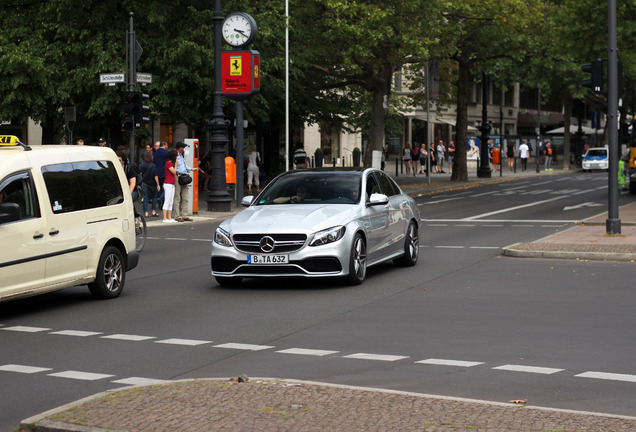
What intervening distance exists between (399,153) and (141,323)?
6929 centimetres

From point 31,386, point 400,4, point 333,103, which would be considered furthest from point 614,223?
point 333,103

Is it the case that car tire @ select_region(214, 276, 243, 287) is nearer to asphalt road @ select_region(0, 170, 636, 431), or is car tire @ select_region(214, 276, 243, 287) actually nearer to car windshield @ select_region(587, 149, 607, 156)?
asphalt road @ select_region(0, 170, 636, 431)

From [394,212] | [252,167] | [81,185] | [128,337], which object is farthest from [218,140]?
[128,337]

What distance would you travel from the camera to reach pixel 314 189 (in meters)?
14.3

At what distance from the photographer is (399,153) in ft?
260

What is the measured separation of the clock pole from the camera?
28.8 metres

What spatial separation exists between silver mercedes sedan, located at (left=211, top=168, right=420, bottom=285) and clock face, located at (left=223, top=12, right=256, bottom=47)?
50.9 feet

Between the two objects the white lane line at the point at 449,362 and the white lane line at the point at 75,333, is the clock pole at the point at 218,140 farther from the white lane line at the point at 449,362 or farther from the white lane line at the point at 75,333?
the white lane line at the point at 449,362

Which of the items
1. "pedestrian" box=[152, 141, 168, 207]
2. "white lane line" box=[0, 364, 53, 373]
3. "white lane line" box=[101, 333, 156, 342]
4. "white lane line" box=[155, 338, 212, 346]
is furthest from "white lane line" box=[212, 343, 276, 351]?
"pedestrian" box=[152, 141, 168, 207]

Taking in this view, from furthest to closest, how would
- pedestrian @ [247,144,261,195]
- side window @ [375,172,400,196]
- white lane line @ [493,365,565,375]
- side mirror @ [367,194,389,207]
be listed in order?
pedestrian @ [247,144,261,195], side window @ [375,172,400,196], side mirror @ [367,194,389,207], white lane line @ [493,365,565,375]

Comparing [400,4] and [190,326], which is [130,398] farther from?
[400,4]

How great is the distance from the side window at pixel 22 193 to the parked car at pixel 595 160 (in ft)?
194

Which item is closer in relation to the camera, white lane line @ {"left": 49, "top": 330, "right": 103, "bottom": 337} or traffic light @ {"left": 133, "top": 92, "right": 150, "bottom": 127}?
white lane line @ {"left": 49, "top": 330, "right": 103, "bottom": 337}

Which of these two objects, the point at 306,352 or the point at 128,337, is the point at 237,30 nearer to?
the point at 128,337
